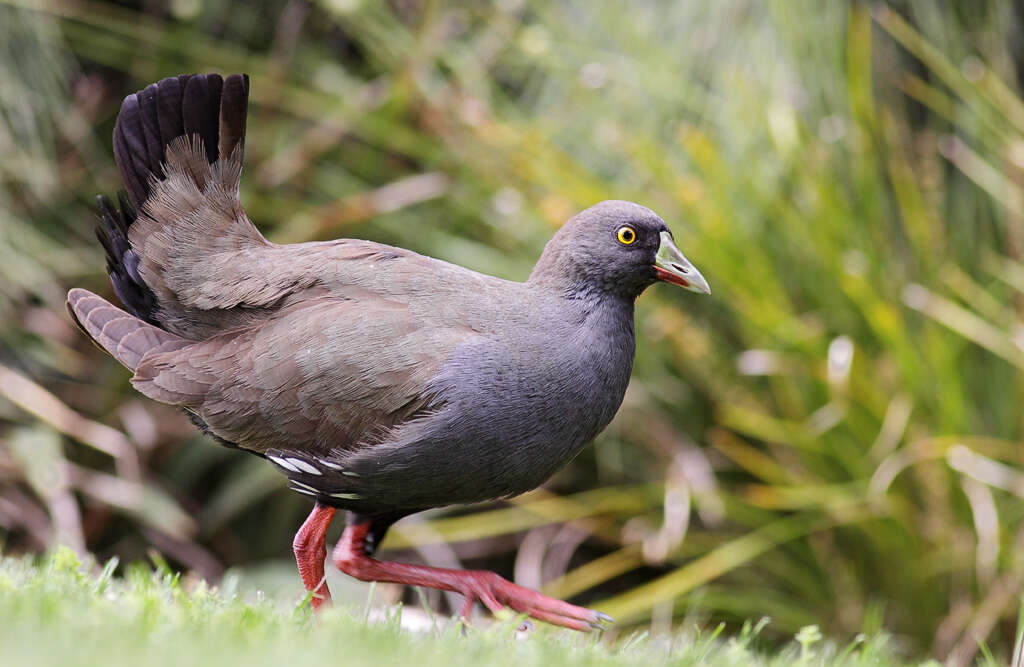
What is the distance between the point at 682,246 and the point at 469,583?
8.90ft

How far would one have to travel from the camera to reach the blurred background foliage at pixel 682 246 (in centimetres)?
546

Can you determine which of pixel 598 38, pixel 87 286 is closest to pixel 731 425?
pixel 598 38

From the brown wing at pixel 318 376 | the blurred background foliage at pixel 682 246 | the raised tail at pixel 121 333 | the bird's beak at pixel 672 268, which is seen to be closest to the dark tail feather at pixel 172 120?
the raised tail at pixel 121 333

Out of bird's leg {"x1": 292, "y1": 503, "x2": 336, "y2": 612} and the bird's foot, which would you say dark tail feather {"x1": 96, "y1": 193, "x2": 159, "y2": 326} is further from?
the bird's foot

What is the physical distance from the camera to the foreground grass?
2.36m

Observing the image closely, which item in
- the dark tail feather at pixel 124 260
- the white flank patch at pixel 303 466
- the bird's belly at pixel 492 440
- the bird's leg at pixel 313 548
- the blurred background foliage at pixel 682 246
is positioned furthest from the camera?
the blurred background foliage at pixel 682 246

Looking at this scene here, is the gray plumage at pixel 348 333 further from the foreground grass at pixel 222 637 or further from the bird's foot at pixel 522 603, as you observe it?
the foreground grass at pixel 222 637

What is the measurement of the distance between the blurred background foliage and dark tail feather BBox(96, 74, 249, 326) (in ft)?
6.70

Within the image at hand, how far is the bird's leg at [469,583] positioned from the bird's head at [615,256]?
89 cm

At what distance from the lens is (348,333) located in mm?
3367

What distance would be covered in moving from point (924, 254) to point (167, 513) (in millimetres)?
3867

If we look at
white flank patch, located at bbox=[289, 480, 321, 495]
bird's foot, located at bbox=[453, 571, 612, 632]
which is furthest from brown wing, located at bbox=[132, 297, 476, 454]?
bird's foot, located at bbox=[453, 571, 612, 632]

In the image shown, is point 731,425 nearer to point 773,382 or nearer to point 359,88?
point 773,382

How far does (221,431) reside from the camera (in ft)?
11.7
